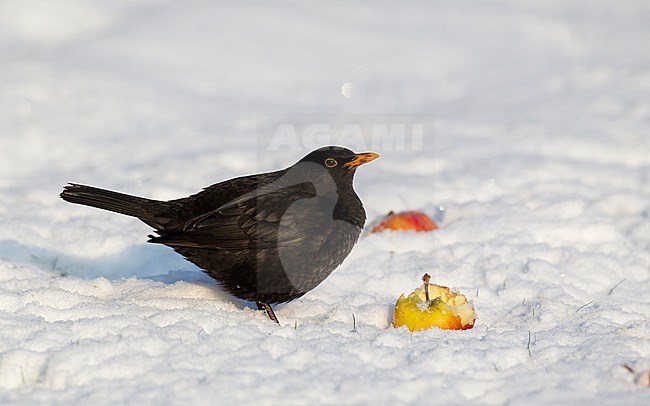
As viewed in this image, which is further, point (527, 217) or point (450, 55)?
point (450, 55)

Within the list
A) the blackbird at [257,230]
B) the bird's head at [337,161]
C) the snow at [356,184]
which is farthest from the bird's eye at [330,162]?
the snow at [356,184]

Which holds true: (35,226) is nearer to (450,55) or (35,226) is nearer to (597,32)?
(450,55)

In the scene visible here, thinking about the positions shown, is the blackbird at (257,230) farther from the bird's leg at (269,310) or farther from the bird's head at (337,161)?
the bird's head at (337,161)

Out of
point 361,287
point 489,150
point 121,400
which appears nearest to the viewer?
point 121,400

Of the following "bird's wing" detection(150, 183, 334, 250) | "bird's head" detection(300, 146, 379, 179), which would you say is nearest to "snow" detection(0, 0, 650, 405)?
"bird's wing" detection(150, 183, 334, 250)

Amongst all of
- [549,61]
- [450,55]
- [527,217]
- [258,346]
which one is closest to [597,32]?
[549,61]

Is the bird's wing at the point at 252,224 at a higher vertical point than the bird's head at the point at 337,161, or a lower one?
lower

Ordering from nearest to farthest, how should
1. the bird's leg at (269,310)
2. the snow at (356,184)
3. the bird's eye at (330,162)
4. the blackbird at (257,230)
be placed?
the snow at (356,184) < the blackbird at (257,230) < the bird's leg at (269,310) < the bird's eye at (330,162)

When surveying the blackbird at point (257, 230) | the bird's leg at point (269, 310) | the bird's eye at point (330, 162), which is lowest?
the bird's leg at point (269, 310)
